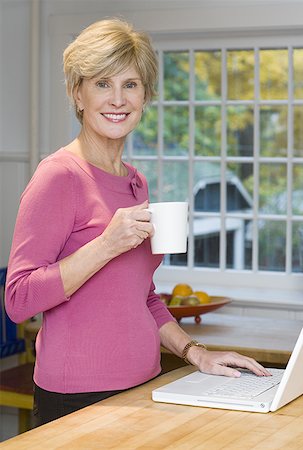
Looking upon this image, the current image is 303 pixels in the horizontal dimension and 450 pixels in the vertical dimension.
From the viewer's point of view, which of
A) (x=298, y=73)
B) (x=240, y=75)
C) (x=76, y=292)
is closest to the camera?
(x=76, y=292)

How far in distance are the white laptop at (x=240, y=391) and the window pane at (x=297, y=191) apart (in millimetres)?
2383

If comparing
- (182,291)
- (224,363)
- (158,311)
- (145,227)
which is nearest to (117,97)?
(145,227)

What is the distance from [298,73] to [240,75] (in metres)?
0.29

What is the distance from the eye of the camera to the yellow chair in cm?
405

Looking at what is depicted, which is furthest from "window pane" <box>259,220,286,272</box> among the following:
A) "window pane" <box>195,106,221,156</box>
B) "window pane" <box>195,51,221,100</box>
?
"window pane" <box>195,51,221,100</box>

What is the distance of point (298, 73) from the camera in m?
4.51

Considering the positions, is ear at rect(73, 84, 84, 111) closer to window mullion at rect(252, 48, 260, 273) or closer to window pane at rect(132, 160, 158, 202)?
window mullion at rect(252, 48, 260, 273)

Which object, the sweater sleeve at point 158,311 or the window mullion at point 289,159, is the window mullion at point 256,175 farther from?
the sweater sleeve at point 158,311

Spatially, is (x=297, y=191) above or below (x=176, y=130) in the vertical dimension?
below

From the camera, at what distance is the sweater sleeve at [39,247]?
211 cm

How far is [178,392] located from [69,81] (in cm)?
75

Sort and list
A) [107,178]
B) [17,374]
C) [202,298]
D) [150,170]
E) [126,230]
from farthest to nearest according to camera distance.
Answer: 1. [150,170]
2. [17,374]
3. [202,298]
4. [107,178]
5. [126,230]

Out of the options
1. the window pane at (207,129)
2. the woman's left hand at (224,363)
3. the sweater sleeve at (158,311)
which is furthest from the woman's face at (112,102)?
the window pane at (207,129)

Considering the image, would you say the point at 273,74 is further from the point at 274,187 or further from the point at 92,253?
the point at 92,253
